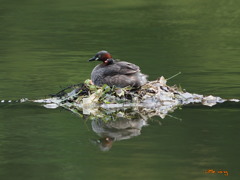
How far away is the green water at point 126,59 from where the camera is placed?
26.7ft

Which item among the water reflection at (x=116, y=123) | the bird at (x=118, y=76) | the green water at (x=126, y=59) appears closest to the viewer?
the green water at (x=126, y=59)

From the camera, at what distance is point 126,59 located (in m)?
16.5

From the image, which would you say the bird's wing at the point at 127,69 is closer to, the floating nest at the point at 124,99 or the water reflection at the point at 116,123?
the floating nest at the point at 124,99

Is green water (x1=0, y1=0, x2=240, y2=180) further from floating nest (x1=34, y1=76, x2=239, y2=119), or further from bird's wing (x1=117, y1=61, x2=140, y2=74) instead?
bird's wing (x1=117, y1=61, x2=140, y2=74)

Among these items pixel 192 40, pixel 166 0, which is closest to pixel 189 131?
pixel 192 40

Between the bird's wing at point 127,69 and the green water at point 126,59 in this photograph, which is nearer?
the green water at point 126,59

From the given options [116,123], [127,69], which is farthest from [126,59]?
[116,123]

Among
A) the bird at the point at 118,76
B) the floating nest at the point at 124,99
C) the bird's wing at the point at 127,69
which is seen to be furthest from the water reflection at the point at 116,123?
the bird's wing at the point at 127,69

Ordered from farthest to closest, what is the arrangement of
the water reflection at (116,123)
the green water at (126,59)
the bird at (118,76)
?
1. the bird at (118,76)
2. the water reflection at (116,123)
3. the green water at (126,59)

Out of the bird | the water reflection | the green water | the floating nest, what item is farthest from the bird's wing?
the green water

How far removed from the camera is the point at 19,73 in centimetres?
1452

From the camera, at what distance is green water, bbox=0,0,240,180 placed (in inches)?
320

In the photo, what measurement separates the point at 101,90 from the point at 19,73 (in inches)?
142

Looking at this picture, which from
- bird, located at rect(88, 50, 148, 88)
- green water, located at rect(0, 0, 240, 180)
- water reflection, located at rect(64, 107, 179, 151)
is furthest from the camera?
bird, located at rect(88, 50, 148, 88)
